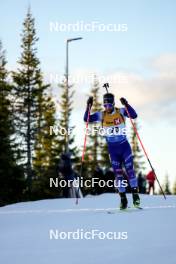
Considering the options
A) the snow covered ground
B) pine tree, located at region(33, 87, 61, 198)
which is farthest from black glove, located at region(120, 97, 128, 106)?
pine tree, located at region(33, 87, 61, 198)

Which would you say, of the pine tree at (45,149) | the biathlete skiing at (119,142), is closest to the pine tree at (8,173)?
the pine tree at (45,149)

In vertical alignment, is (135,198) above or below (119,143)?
below

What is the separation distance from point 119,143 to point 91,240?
12.6 feet

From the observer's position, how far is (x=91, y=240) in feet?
17.1

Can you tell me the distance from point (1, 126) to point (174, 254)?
19.8 meters

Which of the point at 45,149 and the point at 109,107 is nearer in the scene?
the point at 109,107

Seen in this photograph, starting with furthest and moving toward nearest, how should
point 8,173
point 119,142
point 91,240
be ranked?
point 8,173 → point 119,142 → point 91,240

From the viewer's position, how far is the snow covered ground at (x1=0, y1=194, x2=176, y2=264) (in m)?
4.32

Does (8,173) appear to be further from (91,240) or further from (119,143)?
(91,240)

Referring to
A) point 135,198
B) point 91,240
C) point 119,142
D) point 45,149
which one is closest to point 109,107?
point 119,142

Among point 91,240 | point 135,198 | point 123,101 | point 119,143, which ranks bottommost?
point 91,240

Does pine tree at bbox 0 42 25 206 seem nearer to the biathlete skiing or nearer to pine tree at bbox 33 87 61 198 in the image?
pine tree at bbox 33 87 61 198

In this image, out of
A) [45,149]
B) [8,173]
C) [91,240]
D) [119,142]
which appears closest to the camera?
[91,240]

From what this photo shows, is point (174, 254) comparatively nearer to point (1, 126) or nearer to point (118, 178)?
point (118, 178)
